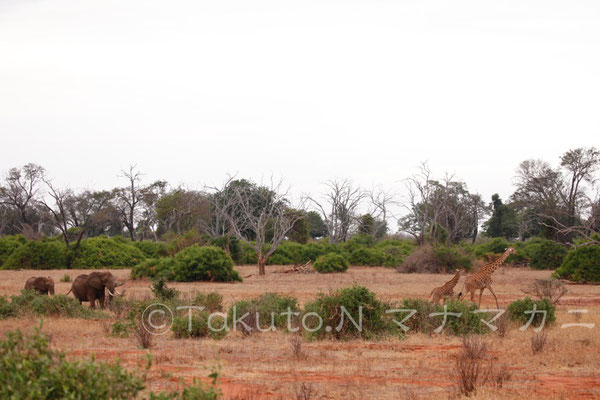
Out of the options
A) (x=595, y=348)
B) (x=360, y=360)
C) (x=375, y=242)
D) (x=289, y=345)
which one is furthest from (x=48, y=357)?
(x=375, y=242)

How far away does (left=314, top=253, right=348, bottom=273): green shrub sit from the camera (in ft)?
118

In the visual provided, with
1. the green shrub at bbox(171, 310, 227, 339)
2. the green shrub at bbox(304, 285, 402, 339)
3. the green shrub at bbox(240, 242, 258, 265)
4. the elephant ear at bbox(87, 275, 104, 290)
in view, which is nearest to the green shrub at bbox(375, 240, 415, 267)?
the green shrub at bbox(240, 242, 258, 265)

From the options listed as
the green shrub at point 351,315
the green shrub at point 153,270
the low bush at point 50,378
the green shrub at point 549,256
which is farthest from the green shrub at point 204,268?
the low bush at point 50,378

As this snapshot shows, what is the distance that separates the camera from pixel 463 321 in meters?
13.0

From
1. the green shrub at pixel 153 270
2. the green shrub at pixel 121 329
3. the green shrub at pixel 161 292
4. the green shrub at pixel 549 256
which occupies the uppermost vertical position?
the green shrub at pixel 549 256

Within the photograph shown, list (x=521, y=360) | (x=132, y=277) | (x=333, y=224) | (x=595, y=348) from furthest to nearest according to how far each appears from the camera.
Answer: (x=333, y=224) < (x=132, y=277) < (x=595, y=348) < (x=521, y=360)

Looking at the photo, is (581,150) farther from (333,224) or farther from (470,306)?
(470,306)

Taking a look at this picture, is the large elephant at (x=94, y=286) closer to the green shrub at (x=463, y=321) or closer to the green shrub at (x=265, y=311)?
the green shrub at (x=265, y=311)

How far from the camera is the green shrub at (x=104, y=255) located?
127ft

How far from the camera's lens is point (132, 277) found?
29.2 m

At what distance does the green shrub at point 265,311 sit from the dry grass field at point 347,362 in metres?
0.68

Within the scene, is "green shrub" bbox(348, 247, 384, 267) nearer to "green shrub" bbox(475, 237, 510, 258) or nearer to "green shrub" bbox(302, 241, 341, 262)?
"green shrub" bbox(302, 241, 341, 262)

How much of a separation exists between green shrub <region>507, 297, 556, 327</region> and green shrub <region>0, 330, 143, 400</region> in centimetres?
1090

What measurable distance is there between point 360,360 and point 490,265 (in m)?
7.60
